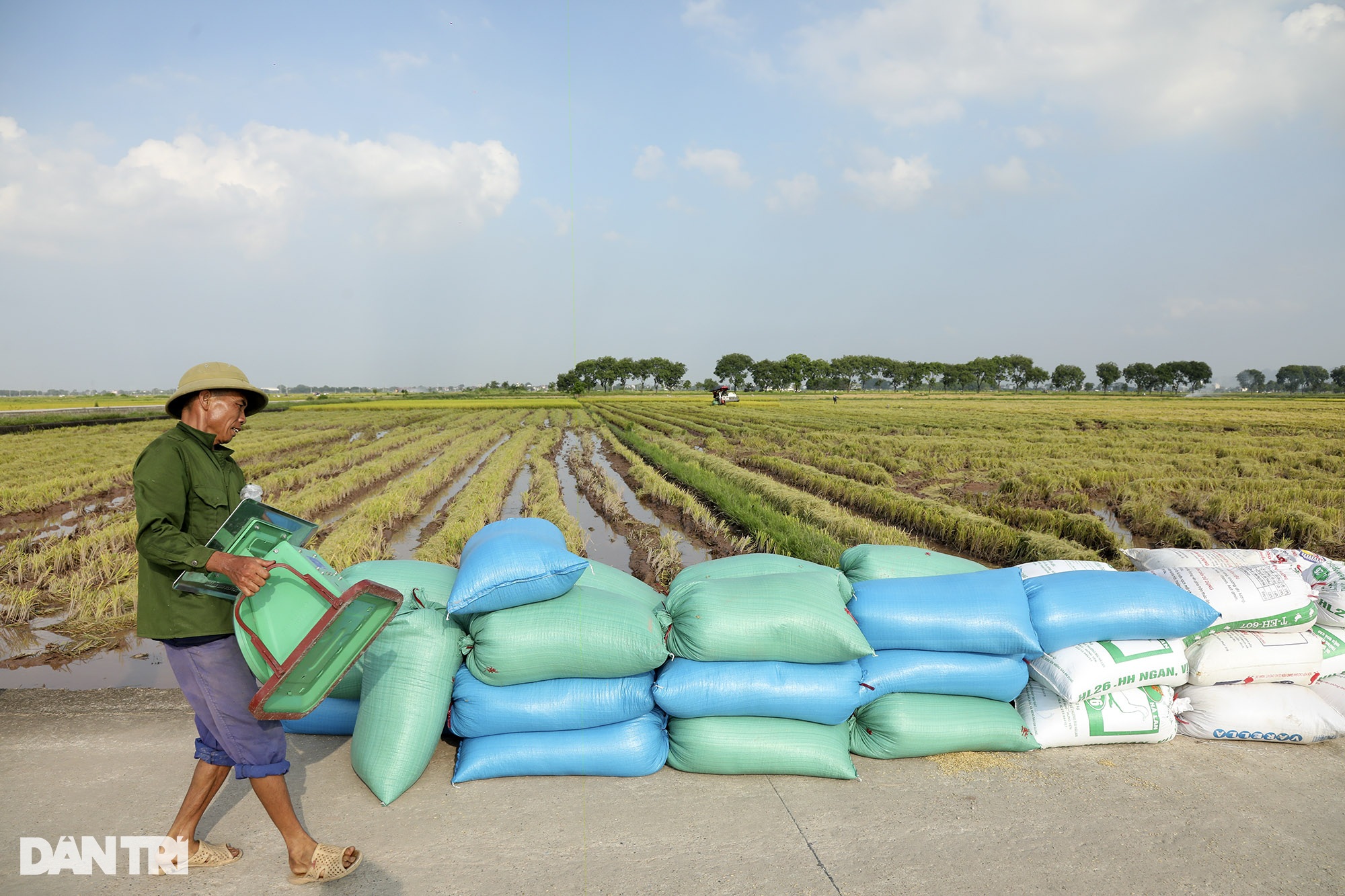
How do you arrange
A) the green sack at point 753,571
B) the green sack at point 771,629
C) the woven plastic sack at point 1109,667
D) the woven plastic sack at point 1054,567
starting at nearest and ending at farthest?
the green sack at point 771,629 < the woven plastic sack at point 1109,667 < the green sack at point 753,571 < the woven plastic sack at point 1054,567

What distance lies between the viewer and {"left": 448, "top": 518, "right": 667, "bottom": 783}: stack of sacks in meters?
2.51

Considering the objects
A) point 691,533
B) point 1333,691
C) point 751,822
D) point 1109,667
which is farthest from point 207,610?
point 691,533

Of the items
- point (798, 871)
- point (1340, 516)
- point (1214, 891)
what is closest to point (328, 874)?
point (798, 871)

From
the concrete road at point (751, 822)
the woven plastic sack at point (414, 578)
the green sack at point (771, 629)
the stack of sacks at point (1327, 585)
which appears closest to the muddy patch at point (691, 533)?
the green sack at point (771, 629)

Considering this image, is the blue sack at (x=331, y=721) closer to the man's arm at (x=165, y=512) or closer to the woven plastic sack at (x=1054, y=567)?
the man's arm at (x=165, y=512)

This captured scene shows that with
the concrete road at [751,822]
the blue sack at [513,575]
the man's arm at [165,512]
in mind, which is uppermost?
the man's arm at [165,512]

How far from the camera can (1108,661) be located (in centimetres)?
275

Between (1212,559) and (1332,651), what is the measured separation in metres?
0.60

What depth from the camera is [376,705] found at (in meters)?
2.44

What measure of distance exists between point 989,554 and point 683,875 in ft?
20.7

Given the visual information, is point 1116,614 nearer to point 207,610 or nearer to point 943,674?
point 943,674

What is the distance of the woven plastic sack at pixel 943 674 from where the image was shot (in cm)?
273

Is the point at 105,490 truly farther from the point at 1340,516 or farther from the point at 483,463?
the point at 1340,516

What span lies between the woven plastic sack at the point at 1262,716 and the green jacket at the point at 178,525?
3.79 metres
